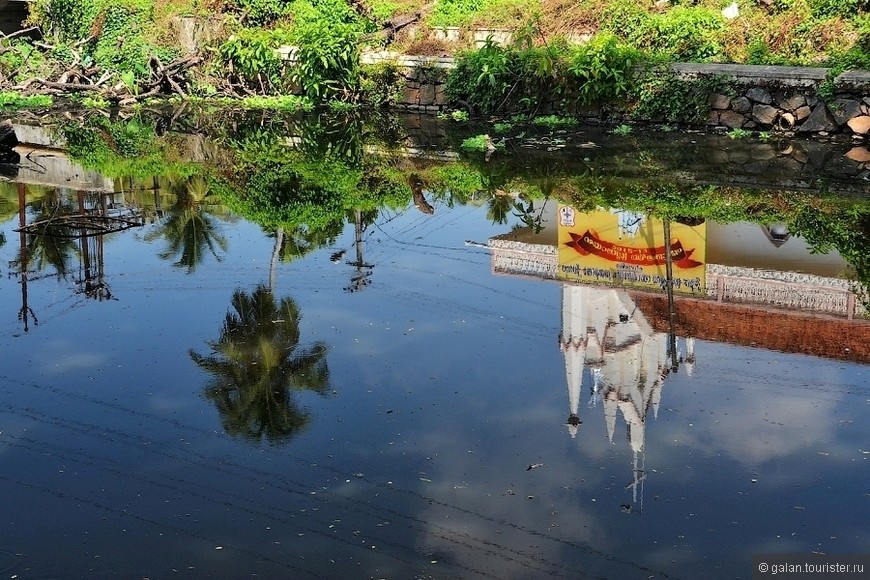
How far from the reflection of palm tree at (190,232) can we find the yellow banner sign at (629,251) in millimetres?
3893

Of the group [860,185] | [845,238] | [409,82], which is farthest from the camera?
[409,82]

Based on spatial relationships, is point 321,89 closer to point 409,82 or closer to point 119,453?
point 409,82

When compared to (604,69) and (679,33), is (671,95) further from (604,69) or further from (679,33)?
(679,33)

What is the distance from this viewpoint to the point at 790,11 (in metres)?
20.4

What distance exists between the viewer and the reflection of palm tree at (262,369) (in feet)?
25.5

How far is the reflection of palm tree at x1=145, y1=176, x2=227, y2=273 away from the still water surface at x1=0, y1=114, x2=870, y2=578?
1.09 metres

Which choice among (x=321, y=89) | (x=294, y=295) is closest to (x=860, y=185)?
(x=294, y=295)

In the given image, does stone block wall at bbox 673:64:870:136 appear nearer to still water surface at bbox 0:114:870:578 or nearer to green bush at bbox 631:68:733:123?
green bush at bbox 631:68:733:123

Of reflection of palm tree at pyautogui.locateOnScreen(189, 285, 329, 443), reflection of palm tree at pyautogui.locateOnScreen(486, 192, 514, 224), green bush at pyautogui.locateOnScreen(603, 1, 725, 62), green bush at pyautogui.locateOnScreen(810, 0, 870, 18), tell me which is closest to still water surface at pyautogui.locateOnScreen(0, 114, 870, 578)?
reflection of palm tree at pyautogui.locateOnScreen(189, 285, 329, 443)

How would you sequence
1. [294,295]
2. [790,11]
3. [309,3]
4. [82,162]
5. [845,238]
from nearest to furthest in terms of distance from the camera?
[294,295] < [845,238] < [82,162] < [790,11] < [309,3]

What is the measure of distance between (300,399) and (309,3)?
19.5 meters

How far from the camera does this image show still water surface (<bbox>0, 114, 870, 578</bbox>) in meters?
6.03

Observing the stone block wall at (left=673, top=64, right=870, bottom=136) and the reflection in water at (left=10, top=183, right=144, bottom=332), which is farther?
the stone block wall at (left=673, top=64, right=870, bottom=136)

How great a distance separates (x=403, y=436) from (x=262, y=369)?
178cm
